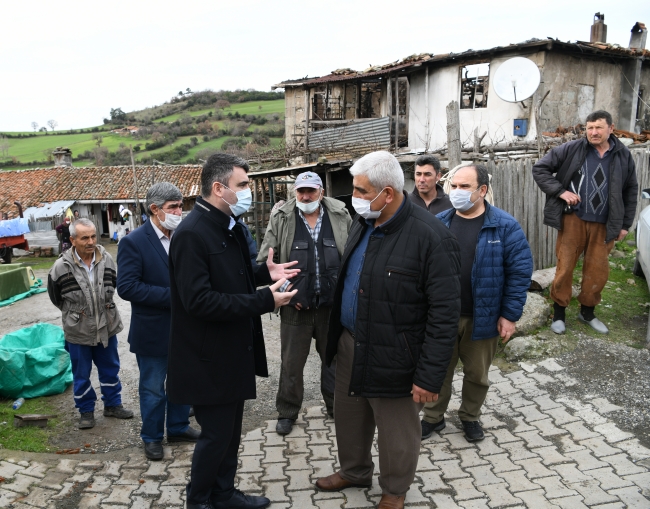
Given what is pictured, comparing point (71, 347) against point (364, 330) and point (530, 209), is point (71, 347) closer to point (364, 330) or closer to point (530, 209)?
point (364, 330)

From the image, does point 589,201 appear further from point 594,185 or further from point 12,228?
point 12,228

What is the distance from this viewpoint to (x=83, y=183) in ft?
96.6

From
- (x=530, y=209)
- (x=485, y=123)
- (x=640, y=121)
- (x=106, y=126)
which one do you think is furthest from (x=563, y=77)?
(x=106, y=126)

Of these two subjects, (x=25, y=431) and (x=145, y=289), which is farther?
(x=25, y=431)

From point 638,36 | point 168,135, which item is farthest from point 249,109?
point 638,36

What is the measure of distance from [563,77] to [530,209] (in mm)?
10279

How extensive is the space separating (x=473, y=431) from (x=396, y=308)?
178 cm

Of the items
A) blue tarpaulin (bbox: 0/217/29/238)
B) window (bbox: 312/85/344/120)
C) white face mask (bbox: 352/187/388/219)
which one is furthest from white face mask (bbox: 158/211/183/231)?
window (bbox: 312/85/344/120)

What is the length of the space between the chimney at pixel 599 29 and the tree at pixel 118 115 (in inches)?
2399

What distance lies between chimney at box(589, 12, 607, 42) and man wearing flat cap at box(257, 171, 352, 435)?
17.7 meters

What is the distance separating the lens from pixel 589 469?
350 cm

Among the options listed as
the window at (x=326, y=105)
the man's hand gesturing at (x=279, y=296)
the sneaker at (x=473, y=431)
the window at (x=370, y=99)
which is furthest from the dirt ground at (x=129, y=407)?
the window at (x=326, y=105)

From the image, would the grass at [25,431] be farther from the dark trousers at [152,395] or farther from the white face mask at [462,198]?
→ the white face mask at [462,198]

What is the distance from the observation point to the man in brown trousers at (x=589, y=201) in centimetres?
513
